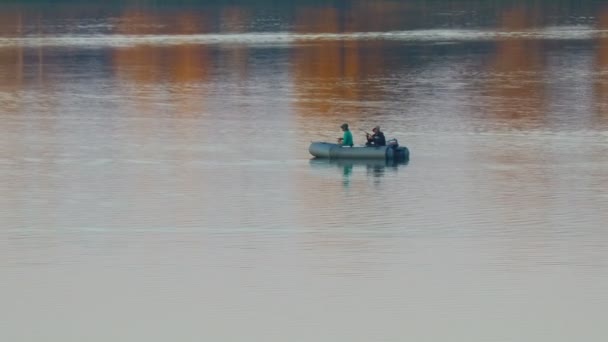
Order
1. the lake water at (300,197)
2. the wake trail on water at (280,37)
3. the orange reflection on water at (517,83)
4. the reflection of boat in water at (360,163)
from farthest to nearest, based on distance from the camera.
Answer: the wake trail on water at (280,37), the orange reflection on water at (517,83), the reflection of boat in water at (360,163), the lake water at (300,197)

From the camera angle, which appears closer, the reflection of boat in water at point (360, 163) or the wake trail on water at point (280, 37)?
the reflection of boat in water at point (360, 163)

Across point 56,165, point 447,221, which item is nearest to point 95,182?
point 56,165

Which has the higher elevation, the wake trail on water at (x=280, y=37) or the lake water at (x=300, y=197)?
the wake trail on water at (x=280, y=37)

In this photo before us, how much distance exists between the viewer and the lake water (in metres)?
19.6

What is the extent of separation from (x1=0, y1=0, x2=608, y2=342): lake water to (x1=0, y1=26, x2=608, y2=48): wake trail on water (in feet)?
11.7

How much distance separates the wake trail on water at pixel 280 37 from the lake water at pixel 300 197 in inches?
141

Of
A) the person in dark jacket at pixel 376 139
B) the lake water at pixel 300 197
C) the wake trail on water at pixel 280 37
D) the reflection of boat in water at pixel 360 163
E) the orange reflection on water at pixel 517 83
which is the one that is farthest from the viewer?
the wake trail on water at pixel 280 37

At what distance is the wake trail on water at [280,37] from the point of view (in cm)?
5841

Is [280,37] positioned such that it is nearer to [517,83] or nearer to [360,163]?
[517,83]

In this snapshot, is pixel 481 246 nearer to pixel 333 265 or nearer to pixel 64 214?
pixel 333 265

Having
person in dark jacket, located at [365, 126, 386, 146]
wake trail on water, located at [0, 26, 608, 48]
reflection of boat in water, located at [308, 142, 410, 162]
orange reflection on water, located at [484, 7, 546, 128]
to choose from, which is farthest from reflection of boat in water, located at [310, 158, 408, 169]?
wake trail on water, located at [0, 26, 608, 48]

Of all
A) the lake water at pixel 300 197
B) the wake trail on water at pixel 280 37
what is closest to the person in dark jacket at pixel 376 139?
the lake water at pixel 300 197

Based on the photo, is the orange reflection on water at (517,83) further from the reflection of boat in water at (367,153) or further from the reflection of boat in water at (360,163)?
the reflection of boat in water at (360,163)

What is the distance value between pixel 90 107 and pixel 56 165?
9128mm
